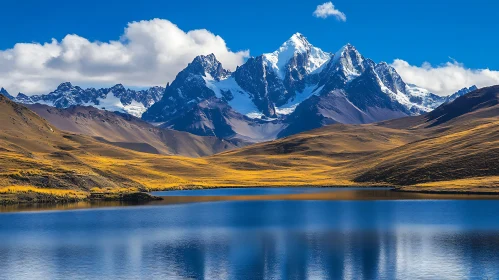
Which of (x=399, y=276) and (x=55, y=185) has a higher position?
(x=55, y=185)

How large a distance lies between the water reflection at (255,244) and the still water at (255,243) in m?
0.12

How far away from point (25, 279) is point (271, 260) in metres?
25.3

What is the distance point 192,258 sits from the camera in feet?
238

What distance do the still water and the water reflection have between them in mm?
119

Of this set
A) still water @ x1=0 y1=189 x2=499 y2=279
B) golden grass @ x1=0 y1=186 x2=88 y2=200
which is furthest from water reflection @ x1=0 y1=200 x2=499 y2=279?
golden grass @ x1=0 y1=186 x2=88 y2=200

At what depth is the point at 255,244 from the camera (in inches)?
3238

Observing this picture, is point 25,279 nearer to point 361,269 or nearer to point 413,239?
point 361,269

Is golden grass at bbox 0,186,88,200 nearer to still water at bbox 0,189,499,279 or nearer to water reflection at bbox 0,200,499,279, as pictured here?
still water at bbox 0,189,499,279

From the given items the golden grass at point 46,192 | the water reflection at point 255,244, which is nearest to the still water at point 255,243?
the water reflection at point 255,244

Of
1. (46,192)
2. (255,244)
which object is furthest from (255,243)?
(46,192)

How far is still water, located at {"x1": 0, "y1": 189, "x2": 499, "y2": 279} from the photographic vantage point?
65.4m

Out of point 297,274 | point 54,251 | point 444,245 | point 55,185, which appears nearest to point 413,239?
point 444,245

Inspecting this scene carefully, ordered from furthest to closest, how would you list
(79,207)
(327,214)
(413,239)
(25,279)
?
(79,207), (327,214), (413,239), (25,279)

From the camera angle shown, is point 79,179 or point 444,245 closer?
point 444,245
